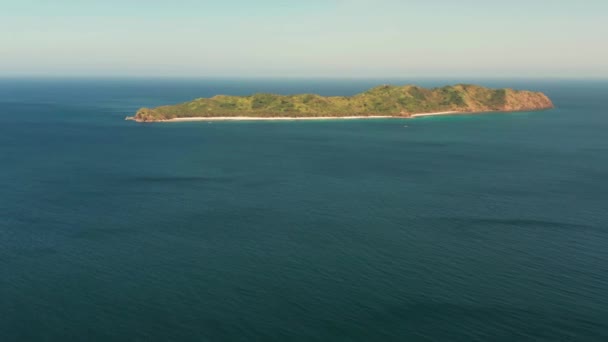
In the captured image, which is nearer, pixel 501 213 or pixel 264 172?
pixel 501 213

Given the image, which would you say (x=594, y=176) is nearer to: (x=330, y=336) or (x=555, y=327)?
(x=555, y=327)

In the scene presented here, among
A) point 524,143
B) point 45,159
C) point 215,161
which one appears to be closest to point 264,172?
point 215,161

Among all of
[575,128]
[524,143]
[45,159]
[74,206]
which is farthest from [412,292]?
[575,128]

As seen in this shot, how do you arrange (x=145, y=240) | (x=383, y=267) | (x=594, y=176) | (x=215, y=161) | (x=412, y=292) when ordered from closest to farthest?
(x=412, y=292)
(x=383, y=267)
(x=145, y=240)
(x=594, y=176)
(x=215, y=161)

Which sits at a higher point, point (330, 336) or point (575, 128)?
point (575, 128)

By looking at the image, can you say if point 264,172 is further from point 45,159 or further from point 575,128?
point 575,128

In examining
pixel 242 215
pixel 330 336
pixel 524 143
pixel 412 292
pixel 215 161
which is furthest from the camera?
pixel 524 143
